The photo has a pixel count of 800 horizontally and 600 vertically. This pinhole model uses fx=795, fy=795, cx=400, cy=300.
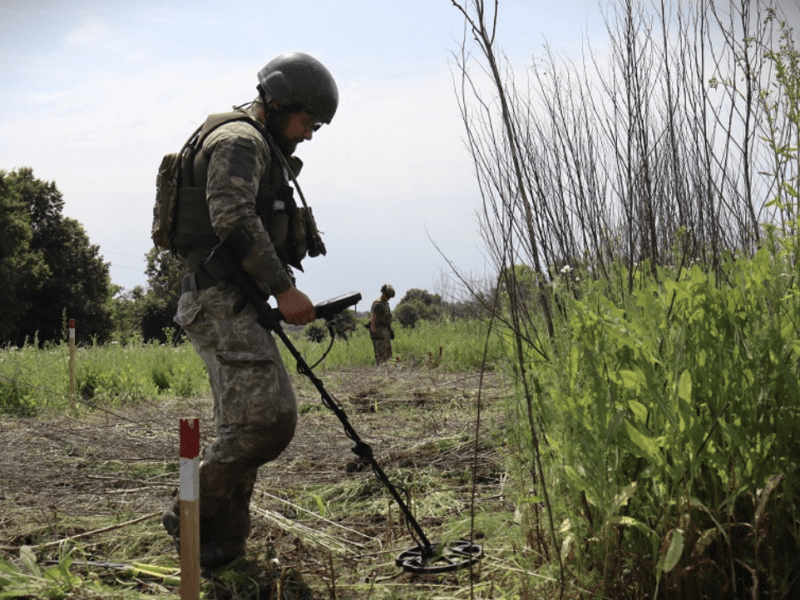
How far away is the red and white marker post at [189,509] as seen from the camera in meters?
1.92

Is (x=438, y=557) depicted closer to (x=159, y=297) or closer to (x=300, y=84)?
(x=300, y=84)

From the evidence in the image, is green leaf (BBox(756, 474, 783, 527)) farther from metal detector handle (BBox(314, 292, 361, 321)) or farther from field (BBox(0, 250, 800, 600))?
metal detector handle (BBox(314, 292, 361, 321))

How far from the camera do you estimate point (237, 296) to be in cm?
302

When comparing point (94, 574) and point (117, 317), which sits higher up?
point (117, 317)

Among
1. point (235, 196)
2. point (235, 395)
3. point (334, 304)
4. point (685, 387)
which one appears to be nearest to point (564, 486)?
point (685, 387)

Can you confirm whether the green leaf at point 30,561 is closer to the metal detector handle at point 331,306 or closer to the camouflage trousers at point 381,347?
the metal detector handle at point 331,306

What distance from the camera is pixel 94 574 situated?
→ 2.87m

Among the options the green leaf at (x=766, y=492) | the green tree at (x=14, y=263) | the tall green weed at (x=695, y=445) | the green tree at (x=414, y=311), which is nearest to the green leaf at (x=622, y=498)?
the tall green weed at (x=695, y=445)

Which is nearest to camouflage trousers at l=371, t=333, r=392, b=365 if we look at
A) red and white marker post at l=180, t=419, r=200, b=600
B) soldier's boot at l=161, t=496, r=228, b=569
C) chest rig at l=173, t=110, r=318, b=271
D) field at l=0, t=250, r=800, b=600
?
field at l=0, t=250, r=800, b=600

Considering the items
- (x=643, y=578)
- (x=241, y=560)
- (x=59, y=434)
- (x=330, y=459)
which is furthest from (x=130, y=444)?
(x=643, y=578)

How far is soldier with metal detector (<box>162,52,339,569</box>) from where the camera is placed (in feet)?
9.59

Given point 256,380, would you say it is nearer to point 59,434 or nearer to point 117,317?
point 59,434

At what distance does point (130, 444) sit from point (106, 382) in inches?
125

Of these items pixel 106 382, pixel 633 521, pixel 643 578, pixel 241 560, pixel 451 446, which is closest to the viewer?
pixel 633 521
